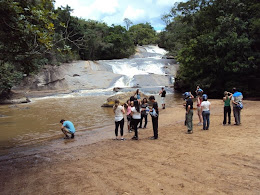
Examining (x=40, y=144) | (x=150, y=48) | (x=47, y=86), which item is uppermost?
(x=150, y=48)

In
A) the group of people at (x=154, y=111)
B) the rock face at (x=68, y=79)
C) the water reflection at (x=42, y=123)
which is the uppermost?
the rock face at (x=68, y=79)

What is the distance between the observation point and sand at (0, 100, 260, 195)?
4.57 meters

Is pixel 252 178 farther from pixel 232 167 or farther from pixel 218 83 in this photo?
pixel 218 83

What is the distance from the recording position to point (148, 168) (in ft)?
18.0

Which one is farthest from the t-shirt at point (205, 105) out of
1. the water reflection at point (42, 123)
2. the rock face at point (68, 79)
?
the rock face at point (68, 79)

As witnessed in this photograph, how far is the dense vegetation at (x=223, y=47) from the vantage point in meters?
19.4

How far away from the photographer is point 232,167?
5254 millimetres

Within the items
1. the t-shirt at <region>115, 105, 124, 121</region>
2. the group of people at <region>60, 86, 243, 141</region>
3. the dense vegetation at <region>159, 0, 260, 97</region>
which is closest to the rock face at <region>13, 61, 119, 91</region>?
the dense vegetation at <region>159, 0, 260, 97</region>

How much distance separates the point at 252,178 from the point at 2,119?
1446 cm

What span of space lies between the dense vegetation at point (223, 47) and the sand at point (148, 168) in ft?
42.9

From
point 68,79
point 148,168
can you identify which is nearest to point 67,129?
point 148,168

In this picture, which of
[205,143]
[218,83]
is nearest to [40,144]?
[205,143]

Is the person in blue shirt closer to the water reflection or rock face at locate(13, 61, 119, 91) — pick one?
the water reflection

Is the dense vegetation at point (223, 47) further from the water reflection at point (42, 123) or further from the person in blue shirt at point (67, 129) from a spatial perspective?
the person in blue shirt at point (67, 129)
